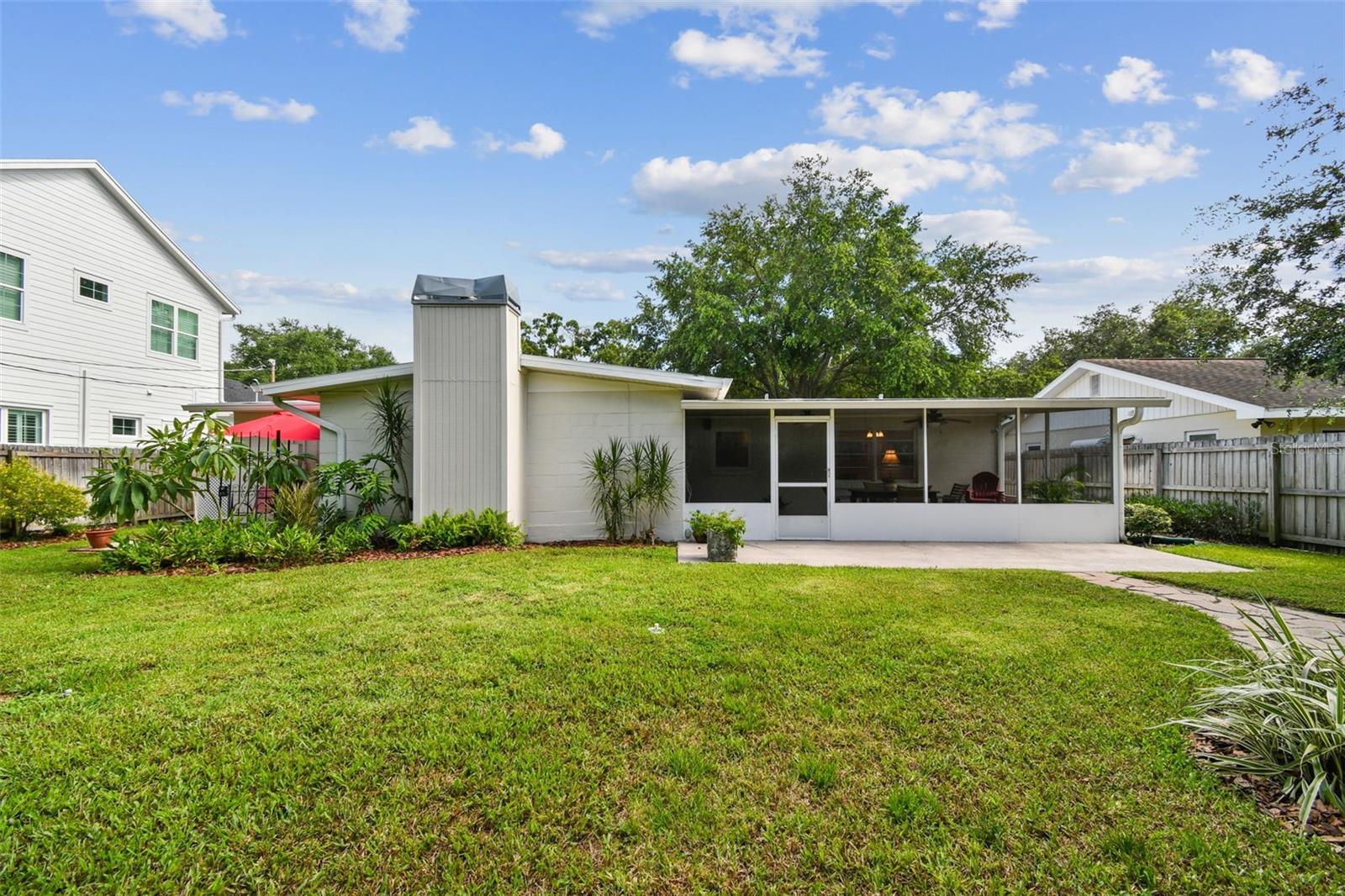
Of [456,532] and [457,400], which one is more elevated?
[457,400]

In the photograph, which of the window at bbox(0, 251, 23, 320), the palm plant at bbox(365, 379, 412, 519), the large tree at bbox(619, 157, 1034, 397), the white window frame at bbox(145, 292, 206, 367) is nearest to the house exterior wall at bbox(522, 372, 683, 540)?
the palm plant at bbox(365, 379, 412, 519)

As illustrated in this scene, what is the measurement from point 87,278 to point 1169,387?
2349cm

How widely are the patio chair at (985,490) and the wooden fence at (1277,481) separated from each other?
0.69 m

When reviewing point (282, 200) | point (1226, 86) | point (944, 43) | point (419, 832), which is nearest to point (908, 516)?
point (1226, 86)

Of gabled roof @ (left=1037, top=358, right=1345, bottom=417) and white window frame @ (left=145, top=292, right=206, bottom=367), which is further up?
white window frame @ (left=145, top=292, right=206, bottom=367)

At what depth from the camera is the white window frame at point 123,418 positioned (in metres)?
13.1

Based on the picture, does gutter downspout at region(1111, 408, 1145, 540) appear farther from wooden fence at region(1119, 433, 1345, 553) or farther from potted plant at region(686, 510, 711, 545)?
potted plant at region(686, 510, 711, 545)

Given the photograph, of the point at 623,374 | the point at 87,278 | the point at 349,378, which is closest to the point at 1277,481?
the point at 623,374

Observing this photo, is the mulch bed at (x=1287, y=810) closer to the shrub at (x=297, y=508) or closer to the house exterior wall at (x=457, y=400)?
the house exterior wall at (x=457, y=400)

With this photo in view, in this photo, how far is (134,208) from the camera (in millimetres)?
13438

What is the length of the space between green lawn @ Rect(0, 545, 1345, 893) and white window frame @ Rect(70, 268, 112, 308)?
1080cm

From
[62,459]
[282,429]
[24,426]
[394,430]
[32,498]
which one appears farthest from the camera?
[24,426]

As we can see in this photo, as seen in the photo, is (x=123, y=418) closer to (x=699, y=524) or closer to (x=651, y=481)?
(x=651, y=481)

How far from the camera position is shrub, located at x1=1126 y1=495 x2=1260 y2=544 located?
34.1ft
